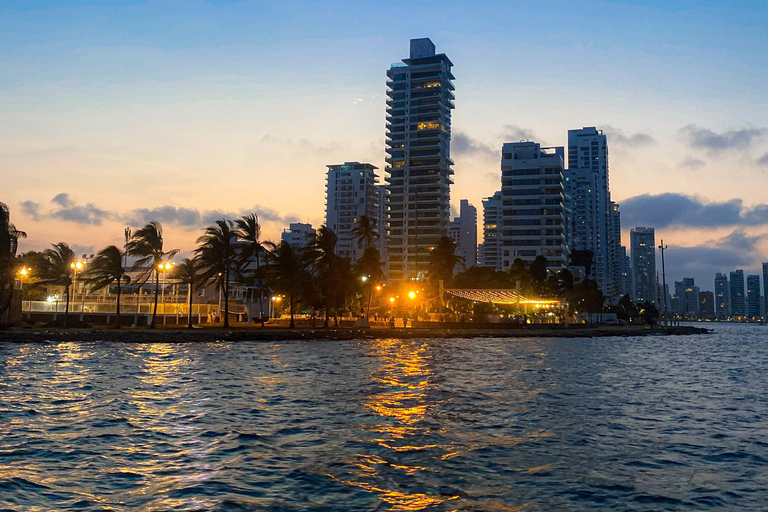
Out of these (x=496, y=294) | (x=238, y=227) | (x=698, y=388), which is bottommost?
(x=698, y=388)

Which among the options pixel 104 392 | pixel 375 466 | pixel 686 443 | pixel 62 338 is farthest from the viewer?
pixel 62 338

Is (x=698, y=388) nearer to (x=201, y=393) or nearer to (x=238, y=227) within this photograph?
(x=201, y=393)

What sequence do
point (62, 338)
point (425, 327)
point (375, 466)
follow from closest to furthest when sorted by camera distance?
point (375, 466)
point (62, 338)
point (425, 327)

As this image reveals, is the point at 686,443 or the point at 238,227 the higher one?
the point at 238,227

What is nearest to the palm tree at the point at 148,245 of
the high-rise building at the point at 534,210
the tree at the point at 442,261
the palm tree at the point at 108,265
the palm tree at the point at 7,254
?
the palm tree at the point at 108,265

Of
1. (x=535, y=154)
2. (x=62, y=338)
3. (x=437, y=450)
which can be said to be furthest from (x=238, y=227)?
(x=535, y=154)

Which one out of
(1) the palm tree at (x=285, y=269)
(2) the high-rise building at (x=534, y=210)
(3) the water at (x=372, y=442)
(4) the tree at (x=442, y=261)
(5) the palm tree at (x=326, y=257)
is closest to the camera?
(3) the water at (x=372, y=442)

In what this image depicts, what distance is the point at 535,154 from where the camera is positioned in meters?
174

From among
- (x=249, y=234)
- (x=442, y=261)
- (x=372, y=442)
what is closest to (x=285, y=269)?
(x=249, y=234)

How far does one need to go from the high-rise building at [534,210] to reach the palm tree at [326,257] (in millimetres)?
96104

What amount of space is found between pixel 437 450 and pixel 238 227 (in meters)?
62.6

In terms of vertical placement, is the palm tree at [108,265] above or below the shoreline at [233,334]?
above

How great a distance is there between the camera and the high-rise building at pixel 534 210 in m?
166

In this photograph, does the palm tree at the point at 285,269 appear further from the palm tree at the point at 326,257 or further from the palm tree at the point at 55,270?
the palm tree at the point at 55,270
